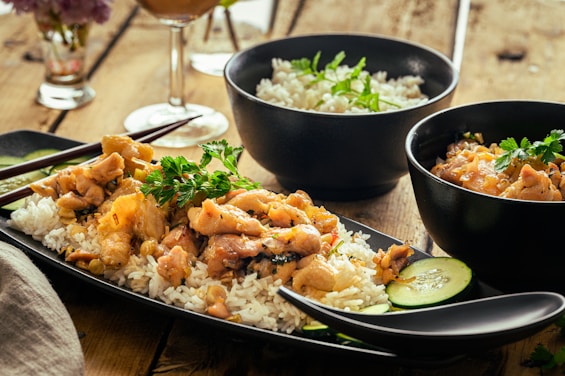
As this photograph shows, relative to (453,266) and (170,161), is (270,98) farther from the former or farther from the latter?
(453,266)

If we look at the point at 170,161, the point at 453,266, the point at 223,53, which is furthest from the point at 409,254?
the point at 223,53

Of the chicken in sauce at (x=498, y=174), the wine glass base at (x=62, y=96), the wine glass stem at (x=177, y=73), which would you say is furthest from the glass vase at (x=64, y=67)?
the chicken in sauce at (x=498, y=174)

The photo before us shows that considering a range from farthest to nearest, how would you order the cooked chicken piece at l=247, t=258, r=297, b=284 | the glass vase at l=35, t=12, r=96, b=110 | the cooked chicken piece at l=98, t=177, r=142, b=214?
the glass vase at l=35, t=12, r=96, b=110 → the cooked chicken piece at l=98, t=177, r=142, b=214 → the cooked chicken piece at l=247, t=258, r=297, b=284

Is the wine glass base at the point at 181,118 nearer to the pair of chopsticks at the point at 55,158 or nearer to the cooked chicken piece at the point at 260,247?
the pair of chopsticks at the point at 55,158

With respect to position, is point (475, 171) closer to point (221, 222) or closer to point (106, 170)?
point (221, 222)

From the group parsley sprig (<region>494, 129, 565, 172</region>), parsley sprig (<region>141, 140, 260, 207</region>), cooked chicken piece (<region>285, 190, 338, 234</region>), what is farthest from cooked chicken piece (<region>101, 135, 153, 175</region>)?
parsley sprig (<region>494, 129, 565, 172</region>)

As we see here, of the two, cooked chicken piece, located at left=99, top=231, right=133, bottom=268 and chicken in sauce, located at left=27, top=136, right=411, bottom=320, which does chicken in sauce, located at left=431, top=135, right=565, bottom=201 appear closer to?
chicken in sauce, located at left=27, top=136, right=411, bottom=320
